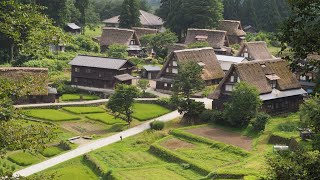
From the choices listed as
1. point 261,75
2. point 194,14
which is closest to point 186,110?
point 261,75

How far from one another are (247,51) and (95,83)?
55.5 ft

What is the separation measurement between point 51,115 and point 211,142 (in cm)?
1346

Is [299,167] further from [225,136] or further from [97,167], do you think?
[225,136]

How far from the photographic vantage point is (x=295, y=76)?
4256 cm

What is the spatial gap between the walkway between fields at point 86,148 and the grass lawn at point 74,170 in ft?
1.50

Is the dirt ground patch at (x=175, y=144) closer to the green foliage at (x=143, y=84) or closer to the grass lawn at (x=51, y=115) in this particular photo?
the grass lawn at (x=51, y=115)

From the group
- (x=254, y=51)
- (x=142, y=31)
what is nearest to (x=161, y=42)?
(x=142, y=31)

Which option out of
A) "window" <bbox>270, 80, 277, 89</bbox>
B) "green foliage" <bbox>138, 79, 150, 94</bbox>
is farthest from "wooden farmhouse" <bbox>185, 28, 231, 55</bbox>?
"window" <bbox>270, 80, 277, 89</bbox>

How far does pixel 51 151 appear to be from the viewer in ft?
106

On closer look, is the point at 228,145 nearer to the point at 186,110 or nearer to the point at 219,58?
the point at 186,110

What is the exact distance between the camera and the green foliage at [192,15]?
209 feet

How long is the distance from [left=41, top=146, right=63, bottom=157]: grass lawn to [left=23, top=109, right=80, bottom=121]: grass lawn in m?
5.49

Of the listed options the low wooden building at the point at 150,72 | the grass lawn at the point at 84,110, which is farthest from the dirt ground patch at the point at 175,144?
the low wooden building at the point at 150,72

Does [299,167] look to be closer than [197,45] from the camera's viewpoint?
Yes
